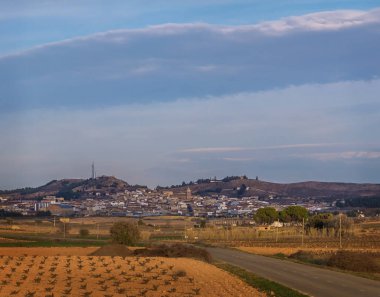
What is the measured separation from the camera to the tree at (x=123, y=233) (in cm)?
6369

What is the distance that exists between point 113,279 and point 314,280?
25.2 ft

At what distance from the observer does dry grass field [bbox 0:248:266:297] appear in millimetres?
23266

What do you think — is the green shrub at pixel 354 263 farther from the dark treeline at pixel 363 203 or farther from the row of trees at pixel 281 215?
the dark treeline at pixel 363 203

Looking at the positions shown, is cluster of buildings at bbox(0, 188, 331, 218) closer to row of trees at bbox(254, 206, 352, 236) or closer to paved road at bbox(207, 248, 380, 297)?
row of trees at bbox(254, 206, 352, 236)

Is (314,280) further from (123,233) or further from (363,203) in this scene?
(363,203)

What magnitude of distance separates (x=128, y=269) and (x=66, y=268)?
275 centimetres

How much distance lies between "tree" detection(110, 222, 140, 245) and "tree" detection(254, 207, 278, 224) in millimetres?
53931

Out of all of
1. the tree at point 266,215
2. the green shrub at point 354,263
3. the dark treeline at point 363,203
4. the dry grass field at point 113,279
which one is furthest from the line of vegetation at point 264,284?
the dark treeline at point 363,203

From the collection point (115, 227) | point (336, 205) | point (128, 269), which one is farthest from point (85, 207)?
point (128, 269)

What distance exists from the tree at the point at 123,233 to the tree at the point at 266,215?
53931mm

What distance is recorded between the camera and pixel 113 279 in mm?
27234

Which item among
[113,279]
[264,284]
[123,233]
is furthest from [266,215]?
[113,279]

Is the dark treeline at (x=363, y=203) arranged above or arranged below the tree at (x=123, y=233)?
above

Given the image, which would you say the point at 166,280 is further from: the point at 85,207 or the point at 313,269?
the point at 85,207
